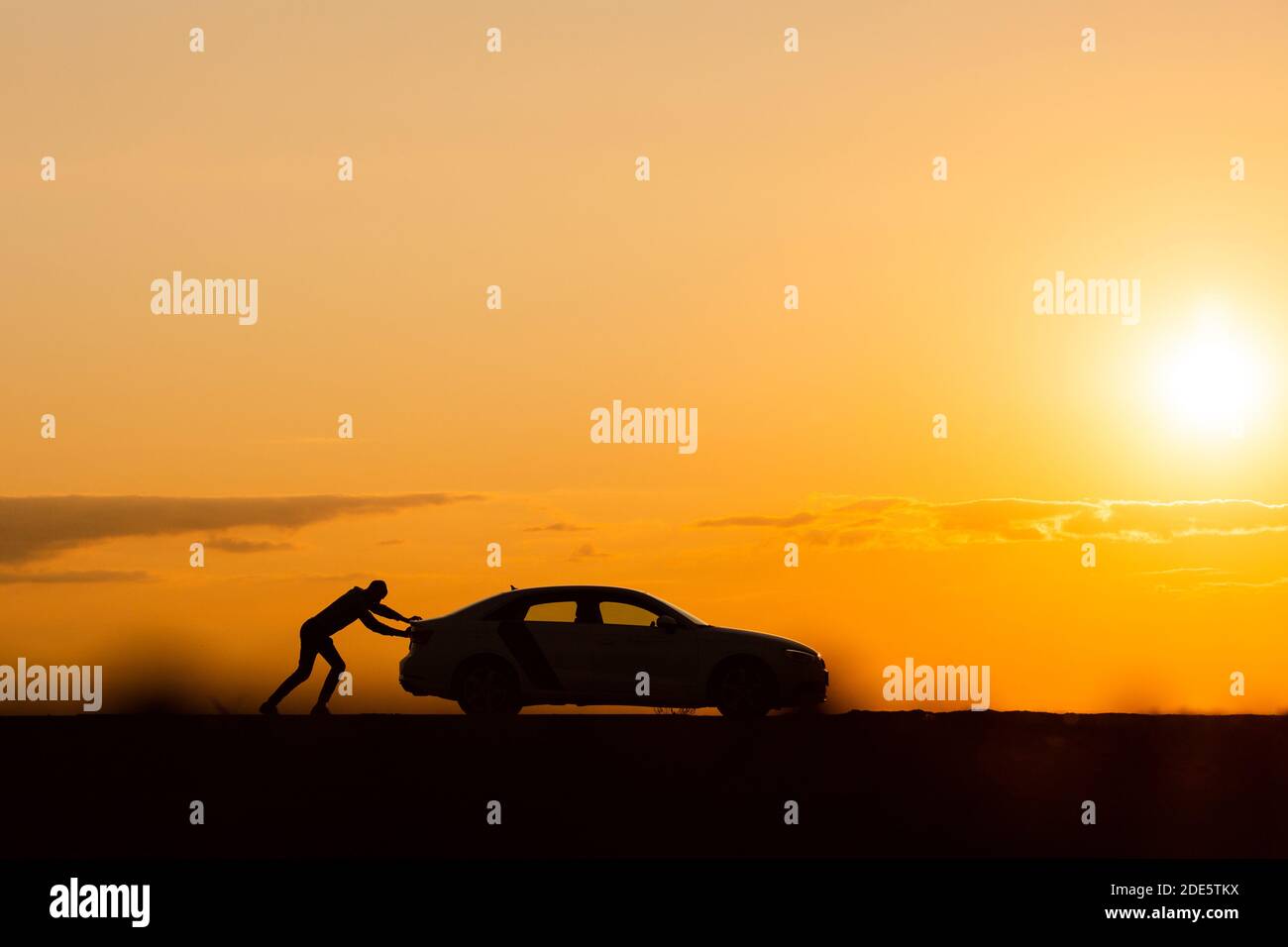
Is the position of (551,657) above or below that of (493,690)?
above

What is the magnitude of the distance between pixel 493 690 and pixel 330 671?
1834 mm

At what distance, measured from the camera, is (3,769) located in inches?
909

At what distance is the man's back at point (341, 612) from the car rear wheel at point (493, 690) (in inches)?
56.7

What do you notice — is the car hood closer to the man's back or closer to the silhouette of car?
the silhouette of car

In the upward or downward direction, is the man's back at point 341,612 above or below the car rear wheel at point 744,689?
above

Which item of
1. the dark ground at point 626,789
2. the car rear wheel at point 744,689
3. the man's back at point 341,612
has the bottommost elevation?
the dark ground at point 626,789

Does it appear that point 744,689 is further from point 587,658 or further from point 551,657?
point 551,657

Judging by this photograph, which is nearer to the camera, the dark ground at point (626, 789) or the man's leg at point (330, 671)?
the dark ground at point (626, 789)

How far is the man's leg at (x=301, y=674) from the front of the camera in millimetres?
25352

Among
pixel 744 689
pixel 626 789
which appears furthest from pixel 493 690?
pixel 626 789

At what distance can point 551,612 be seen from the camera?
84.1ft

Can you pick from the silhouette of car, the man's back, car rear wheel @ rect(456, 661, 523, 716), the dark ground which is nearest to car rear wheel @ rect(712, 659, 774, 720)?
the silhouette of car

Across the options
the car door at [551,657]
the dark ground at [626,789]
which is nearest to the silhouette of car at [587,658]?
the car door at [551,657]

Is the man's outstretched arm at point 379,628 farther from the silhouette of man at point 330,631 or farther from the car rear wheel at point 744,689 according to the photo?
the car rear wheel at point 744,689
